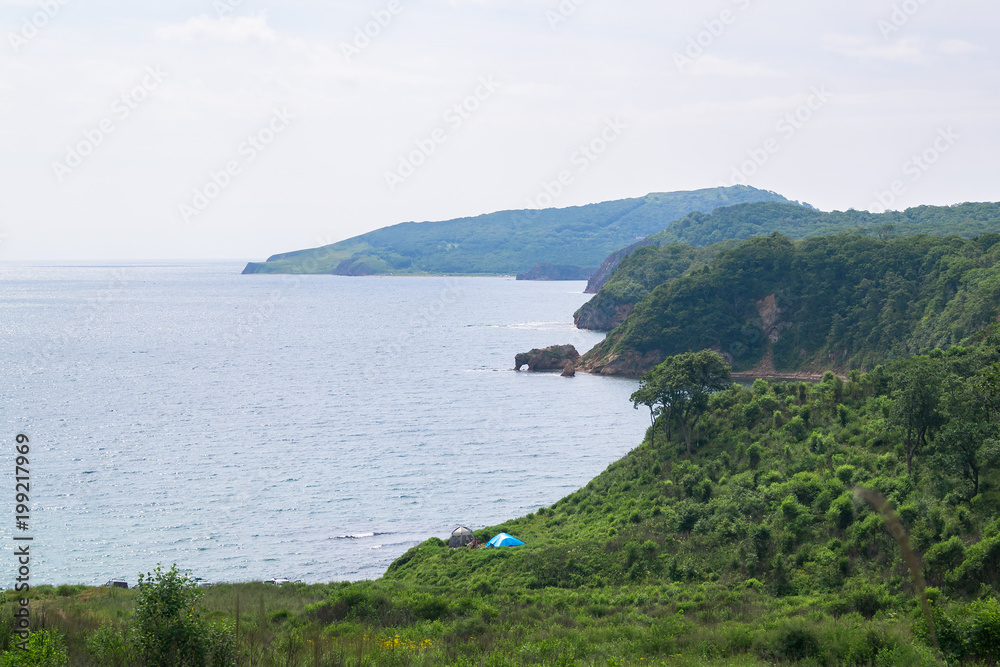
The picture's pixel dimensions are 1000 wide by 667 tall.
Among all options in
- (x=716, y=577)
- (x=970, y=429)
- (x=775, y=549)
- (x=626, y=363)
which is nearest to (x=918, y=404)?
(x=970, y=429)

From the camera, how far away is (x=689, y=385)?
51125 millimetres

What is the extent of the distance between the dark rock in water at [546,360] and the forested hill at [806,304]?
2953 mm

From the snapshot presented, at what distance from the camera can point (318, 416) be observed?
8581cm

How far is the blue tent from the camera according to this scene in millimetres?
41344

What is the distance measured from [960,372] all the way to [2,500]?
58.3 m

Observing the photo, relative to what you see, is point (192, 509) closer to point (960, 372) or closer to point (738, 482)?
point (738, 482)

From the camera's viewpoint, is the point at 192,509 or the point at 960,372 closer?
the point at 960,372

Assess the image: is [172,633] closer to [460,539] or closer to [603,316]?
[460,539]

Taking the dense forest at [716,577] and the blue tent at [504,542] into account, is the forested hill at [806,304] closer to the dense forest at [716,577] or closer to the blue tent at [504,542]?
the dense forest at [716,577]

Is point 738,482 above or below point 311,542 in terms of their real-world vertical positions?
above

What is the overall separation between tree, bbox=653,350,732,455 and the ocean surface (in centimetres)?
1177

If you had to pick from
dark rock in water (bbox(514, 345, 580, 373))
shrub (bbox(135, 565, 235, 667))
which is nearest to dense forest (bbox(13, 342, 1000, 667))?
shrub (bbox(135, 565, 235, 667))

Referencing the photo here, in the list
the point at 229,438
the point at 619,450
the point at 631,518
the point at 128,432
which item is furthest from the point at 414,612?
the point at 128,432

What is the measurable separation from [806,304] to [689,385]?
238 ft
